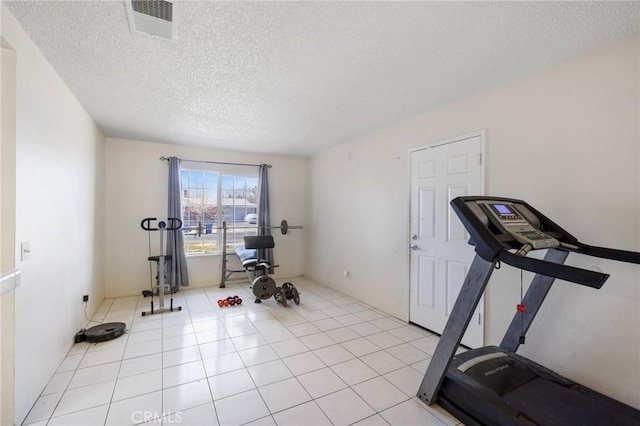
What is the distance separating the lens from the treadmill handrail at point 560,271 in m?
1.17

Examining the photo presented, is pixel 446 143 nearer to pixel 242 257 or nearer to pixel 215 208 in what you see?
pixel 242 257

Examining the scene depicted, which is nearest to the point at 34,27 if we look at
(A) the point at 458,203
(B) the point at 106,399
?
(B) the point at 106,399

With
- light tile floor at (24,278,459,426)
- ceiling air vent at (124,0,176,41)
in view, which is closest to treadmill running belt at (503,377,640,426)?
light tile floor at (24,278,459,426)

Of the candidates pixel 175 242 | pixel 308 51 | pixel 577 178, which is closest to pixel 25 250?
pixel 308 51

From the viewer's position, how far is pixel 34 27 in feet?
5.89

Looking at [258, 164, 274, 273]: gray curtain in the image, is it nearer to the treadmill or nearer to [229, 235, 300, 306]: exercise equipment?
[229, 235, 300, 306]: exercise equipment

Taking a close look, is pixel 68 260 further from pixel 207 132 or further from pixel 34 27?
pixel 207 132

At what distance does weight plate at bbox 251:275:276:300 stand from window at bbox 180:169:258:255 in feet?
4.54

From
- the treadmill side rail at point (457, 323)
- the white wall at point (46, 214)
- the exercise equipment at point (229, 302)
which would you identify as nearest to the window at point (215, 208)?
the exercise equipment at point (229, 302)

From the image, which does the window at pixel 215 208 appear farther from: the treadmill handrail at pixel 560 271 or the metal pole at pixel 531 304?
the treadmill handrail at pixel 560 271

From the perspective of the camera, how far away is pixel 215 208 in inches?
207

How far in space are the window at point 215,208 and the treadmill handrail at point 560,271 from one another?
4459 millimetres

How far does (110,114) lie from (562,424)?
4817 millimetres

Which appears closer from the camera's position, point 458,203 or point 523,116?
point 458,203
